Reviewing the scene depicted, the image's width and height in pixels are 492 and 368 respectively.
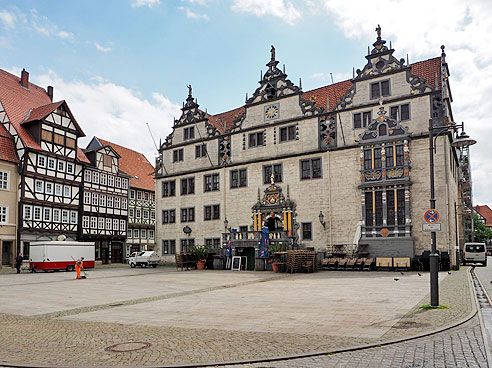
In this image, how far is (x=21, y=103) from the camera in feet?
150

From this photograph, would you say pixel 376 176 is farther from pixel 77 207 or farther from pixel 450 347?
pixel 77 207

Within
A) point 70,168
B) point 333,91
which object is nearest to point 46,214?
point 70,168

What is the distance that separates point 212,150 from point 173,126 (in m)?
5.91

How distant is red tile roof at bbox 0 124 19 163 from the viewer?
40062 mm

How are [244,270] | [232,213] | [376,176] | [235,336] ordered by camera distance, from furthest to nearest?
[232,213] → [244,270] → [376,176] → [235,336]

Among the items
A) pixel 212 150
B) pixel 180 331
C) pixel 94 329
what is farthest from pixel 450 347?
pixel 212 150

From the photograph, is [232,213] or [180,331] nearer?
[180,331]

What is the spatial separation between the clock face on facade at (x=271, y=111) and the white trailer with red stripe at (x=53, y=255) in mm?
19040

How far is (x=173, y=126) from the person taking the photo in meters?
45.6

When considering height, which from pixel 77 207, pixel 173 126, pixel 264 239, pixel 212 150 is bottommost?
pixel 264 239

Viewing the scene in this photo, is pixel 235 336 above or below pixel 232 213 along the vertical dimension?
below

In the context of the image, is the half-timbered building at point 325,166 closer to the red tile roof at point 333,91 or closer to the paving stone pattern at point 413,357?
the red tile roof at point 333,91

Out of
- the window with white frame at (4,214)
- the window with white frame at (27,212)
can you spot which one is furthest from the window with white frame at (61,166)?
the window with white frame at (4,214)

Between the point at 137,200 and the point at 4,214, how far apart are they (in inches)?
863
